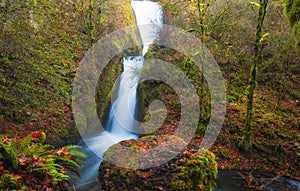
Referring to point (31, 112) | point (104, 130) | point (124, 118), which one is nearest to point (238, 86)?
point (124, 118)

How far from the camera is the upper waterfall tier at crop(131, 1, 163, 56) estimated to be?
18.5 meters

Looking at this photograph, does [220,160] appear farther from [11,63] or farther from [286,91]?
[11,63]

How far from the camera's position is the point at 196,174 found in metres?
5.89

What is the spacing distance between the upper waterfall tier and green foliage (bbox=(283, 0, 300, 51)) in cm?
1122

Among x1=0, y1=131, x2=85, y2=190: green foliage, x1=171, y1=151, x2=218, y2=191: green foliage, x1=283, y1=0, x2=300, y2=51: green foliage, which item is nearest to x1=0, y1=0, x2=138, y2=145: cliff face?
x1=0, y1=131, x2=85, y2=190: green foliage

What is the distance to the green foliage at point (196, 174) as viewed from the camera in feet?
18.8

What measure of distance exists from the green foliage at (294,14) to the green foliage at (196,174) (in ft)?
11.7

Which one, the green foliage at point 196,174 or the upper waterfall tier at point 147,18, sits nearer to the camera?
the green foliage at point 196,174

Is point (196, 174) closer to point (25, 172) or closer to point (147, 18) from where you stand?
point (25, 172)

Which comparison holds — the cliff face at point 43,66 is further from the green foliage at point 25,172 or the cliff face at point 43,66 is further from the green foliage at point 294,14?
the green foliage at point 294,14

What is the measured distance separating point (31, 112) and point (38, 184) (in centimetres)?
630

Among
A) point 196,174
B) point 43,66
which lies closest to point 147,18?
point 43,66

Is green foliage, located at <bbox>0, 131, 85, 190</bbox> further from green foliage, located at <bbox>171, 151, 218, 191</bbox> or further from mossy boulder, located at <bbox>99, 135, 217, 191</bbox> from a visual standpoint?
green foliage, located at <bbox>171, 151, 218, 191</bbox>

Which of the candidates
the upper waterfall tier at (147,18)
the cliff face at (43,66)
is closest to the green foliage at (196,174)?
the cliff face at (43,66)
